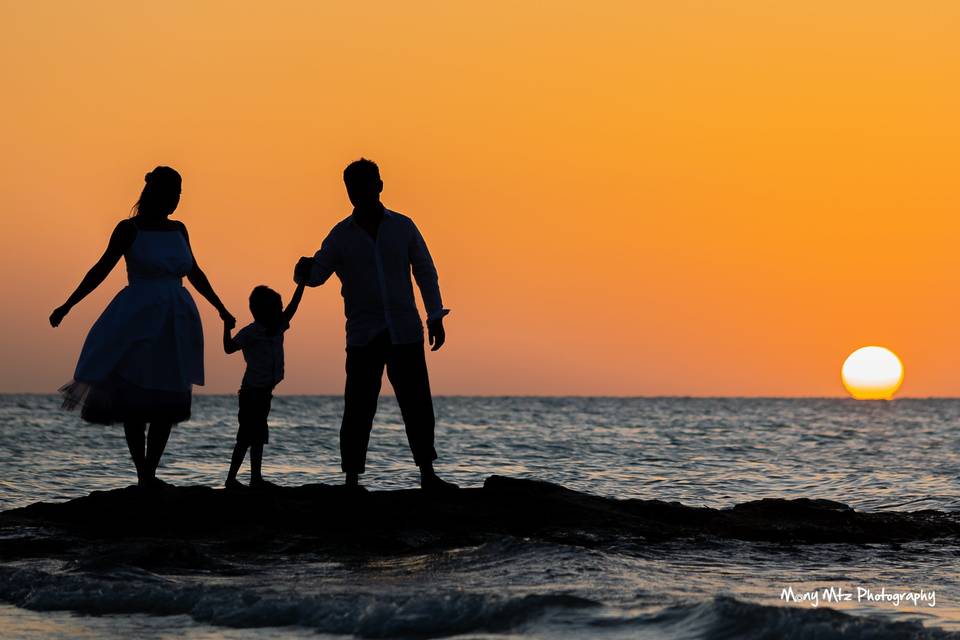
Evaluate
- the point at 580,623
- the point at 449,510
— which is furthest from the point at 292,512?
the point at 580,623

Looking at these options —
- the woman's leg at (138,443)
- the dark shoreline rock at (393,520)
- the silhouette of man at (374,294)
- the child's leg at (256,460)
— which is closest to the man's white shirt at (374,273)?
the silhouette of man at (374,294)

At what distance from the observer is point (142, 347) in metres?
8.18

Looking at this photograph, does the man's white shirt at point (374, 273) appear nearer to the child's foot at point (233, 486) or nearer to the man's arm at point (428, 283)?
the man's arm at point (428, 283)

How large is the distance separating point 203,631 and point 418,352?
9.88 feet

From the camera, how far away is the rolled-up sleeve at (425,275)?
28.3 ft

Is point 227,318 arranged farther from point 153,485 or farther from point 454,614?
point 454,614

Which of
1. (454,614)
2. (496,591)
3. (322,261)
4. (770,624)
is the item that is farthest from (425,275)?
(770,624)

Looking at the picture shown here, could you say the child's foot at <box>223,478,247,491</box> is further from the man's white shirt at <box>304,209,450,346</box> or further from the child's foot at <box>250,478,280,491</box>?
the man's white shirt at <box>304,209,450,346</box>

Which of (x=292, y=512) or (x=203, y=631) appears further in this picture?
(x=292, y=512)

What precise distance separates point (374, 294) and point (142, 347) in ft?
5.30

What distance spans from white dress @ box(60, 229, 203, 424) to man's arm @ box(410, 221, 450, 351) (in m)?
1.59

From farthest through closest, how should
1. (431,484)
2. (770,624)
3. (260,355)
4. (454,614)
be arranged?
(260,355) < (431,484) < (454,614) < (770,624)

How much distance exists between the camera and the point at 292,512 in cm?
862

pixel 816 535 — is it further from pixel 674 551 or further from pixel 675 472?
pixel 675 472
